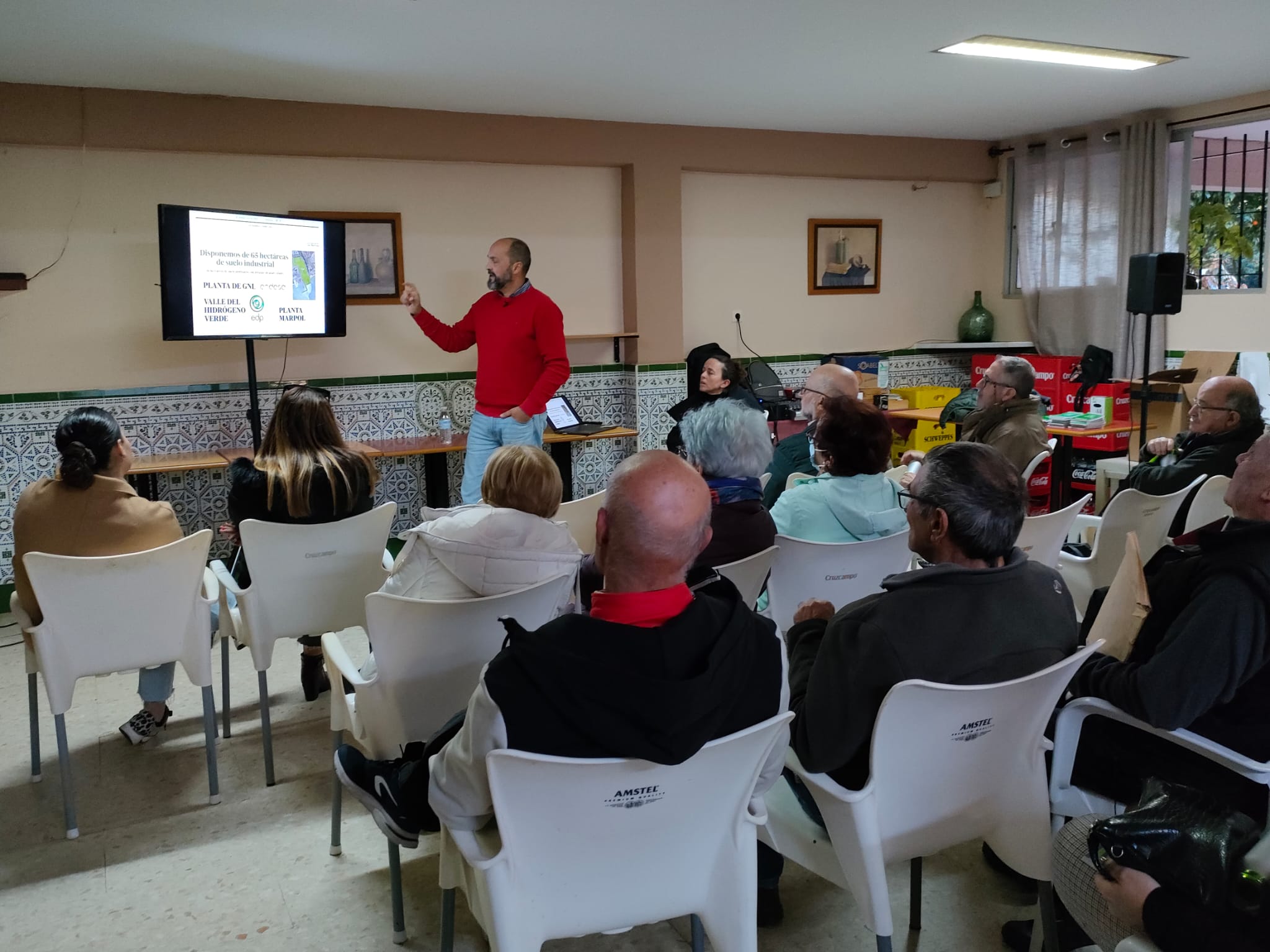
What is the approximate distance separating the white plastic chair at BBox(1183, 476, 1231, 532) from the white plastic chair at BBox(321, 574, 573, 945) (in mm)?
2301

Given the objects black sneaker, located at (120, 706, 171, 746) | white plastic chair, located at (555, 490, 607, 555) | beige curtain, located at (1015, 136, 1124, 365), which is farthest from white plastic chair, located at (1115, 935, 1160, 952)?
beige curtain, located at (1015, 136, 1124, 365)

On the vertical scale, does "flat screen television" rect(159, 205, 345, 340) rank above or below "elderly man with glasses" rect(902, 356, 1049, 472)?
above

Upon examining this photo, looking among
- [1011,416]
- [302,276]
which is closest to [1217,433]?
[1011,416]

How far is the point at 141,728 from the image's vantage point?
331 cm

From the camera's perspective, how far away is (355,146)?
550 cm

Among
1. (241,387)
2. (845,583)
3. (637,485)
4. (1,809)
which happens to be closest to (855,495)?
(845,583)

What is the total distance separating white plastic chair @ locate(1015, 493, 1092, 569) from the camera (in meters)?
3.01

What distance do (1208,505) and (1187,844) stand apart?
243 centimetres

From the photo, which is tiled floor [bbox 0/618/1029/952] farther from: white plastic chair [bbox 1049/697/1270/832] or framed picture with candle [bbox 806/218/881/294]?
framed picture with candle [bbox 806/218/881/294]

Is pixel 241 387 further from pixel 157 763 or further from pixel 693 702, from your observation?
pixel 693 702

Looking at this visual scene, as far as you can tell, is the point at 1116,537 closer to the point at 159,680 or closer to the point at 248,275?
the point at 159,680

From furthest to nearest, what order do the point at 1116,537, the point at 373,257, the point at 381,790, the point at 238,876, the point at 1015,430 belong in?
the point at 373,257
the point at 1015,430
the point at 1116,537
the point at 238,876
the point at 381,790

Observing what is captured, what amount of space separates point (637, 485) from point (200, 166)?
15.2ft

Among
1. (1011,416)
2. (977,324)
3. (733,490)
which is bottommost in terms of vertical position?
(733,490)
